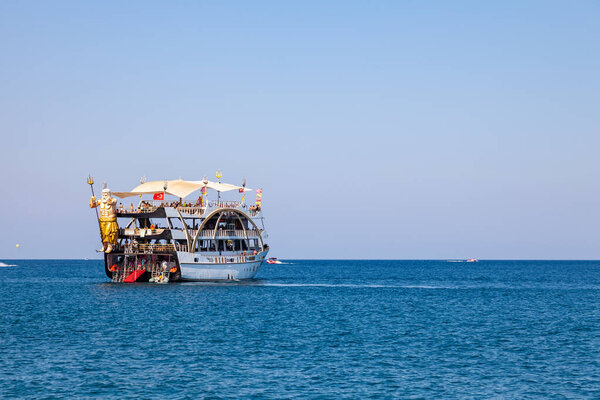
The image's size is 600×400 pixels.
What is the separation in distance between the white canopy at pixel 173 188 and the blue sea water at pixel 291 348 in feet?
79.3

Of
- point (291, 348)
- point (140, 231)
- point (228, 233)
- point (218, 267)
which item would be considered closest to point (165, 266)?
point (140, 231)

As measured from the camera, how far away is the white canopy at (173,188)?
106625mm

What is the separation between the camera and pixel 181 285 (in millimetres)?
100500

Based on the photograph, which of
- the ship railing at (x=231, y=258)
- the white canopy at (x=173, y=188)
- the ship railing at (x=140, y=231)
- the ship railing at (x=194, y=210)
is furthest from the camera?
the white canopy at (x=173, y=188)

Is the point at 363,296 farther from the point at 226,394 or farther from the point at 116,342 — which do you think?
the point at 226,394

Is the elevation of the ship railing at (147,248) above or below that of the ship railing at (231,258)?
above

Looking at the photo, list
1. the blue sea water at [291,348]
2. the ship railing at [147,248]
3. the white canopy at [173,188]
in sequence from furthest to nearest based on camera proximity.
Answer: the white canopy at [173,188], the ship railing at [147,248], the blue sea water at [291,348]

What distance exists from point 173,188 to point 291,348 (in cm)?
6288

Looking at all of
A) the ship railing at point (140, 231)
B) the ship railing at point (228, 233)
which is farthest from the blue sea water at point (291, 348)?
the ship railing at point (228, 233)

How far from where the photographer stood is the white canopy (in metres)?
107

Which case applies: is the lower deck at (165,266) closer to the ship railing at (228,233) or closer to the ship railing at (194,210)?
the ship railing at (228,233)

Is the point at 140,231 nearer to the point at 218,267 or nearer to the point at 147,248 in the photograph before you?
the point at 147,248

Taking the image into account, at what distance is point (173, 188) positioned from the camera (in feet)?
354

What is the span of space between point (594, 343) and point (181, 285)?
62031mm
